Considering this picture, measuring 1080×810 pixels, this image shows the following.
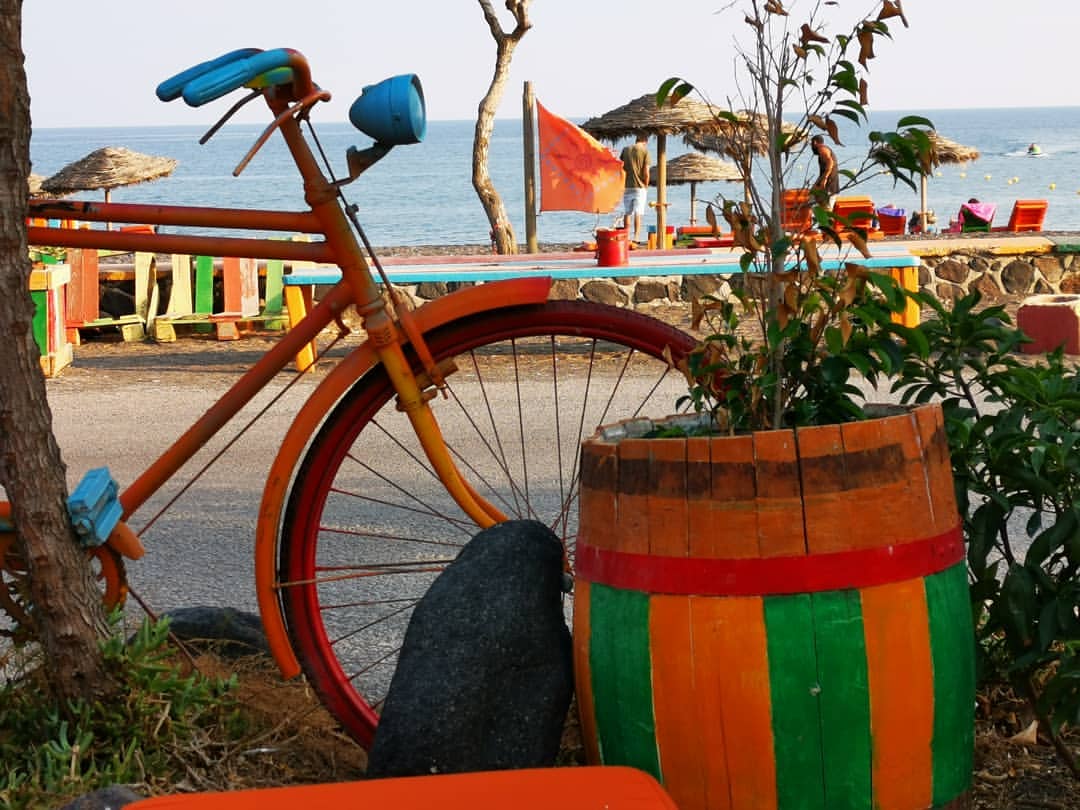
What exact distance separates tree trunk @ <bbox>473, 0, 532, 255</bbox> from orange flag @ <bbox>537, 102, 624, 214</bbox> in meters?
0.57

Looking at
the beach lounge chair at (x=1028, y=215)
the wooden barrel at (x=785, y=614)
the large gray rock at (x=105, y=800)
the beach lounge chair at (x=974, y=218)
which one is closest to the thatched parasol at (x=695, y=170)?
the beach lounge chair at (x=974, y=218)

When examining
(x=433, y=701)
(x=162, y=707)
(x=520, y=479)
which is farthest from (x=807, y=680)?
(x=520, y=479)

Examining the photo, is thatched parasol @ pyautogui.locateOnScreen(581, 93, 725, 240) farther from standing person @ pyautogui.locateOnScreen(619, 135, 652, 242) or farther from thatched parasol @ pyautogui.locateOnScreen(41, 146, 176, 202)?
thatched parasol @ pyautogui.locateOnScreen(41, 146, 176, 202)

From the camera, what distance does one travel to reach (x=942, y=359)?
2.93 metres

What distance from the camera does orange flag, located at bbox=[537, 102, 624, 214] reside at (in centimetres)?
1320

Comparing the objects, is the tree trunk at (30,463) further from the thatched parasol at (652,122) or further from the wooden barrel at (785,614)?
the thatched parasol at (652,122)

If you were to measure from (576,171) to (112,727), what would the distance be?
35.6ft

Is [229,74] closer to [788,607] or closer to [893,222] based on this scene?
[788,607]

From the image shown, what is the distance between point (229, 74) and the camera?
109 inches

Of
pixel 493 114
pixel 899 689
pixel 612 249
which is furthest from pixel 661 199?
pixel 899 689

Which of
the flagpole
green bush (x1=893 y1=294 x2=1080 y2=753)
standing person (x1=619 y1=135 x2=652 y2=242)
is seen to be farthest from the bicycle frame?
standing person (x1=619 y1=135 x2=652 y2=242)

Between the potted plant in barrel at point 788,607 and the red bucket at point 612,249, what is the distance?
25.7 ft

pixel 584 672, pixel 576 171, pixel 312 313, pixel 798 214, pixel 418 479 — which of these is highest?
pixel 798 214

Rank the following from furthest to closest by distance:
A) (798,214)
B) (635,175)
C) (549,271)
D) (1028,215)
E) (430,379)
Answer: (1028,215) < (635,175) < (549,271) < (430,379) < (798,214)
